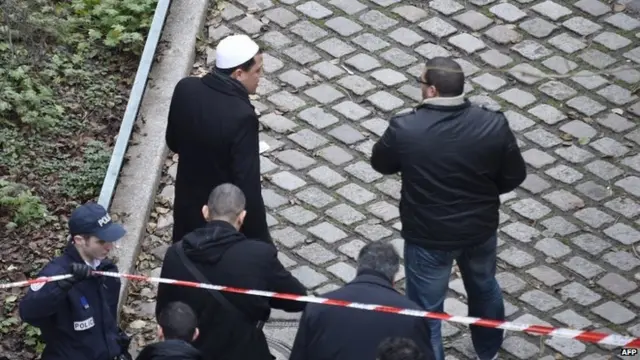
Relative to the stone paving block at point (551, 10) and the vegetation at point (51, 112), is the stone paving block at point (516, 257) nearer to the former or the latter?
the stone paving block at point (551, 10)

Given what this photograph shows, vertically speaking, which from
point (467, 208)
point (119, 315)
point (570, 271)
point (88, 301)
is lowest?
point (119, 315)

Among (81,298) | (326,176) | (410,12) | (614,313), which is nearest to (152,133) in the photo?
(326,176)

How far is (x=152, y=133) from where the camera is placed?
8883 millimetres

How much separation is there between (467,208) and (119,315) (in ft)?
7.99

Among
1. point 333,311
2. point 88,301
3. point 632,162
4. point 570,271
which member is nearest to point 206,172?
point 88,301

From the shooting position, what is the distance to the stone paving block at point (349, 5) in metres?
9.91

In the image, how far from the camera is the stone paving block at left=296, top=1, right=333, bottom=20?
9.89 meters

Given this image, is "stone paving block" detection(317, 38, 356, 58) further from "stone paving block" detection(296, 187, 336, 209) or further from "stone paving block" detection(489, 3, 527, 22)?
"stone paving block" detection(296, 187, 336, 209)

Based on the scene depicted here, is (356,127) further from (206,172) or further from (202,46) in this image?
(206,172)

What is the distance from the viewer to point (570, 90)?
9.15 meters

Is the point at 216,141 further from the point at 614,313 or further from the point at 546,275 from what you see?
the point at 614,313

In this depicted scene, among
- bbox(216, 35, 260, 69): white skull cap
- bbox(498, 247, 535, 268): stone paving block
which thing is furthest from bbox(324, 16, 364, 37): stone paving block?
bbox(216, 35, 260, 69): white skull cap

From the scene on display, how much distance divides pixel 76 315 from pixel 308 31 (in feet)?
13.9

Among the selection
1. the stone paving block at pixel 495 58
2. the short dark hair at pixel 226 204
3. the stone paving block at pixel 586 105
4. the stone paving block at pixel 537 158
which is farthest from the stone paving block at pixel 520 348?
the stone paving block at pixel 495 58
